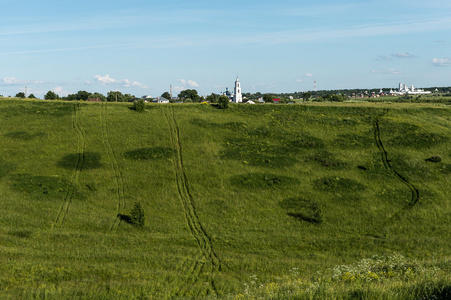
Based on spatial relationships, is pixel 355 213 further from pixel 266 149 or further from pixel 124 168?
pixel 124 168

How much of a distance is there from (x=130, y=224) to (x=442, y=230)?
129ft

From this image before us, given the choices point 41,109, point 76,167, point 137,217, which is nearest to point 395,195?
point 137,217

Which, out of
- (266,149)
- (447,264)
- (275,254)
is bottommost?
(275,254)

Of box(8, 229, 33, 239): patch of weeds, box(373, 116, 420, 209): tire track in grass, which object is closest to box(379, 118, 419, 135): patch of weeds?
box(373, 116, 420, 209): tire track in grass

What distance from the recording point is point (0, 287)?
26.9 metres

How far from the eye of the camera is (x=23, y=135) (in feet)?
228

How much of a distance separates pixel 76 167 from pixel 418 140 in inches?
2602

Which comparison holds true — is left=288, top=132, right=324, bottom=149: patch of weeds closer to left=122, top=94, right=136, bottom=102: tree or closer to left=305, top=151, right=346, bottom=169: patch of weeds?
left=305, top=151, right=346, bottom=169: patch of weeds

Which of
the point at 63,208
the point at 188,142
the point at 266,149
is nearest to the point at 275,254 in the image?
the point at 63,208

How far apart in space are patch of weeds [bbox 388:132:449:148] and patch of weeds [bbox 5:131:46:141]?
7023 centimetres

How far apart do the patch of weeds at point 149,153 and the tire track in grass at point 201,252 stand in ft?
4.91

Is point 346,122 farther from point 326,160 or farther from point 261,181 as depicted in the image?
point 261,181

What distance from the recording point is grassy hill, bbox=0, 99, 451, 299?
1134 inches

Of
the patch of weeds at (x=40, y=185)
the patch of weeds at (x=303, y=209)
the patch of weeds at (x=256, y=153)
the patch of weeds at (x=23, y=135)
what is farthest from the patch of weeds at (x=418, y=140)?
the patch of weeds at (x=23, y=135)
